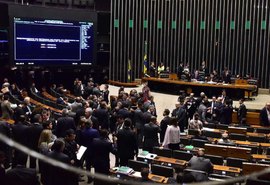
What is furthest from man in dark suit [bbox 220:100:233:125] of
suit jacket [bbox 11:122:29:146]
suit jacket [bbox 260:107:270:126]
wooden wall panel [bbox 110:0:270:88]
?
wooden wall panel [bbox 110:0:270:88]

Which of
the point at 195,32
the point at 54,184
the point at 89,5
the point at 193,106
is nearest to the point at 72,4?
the point at 89,5

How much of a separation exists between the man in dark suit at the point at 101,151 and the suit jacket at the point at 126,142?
0.64 m

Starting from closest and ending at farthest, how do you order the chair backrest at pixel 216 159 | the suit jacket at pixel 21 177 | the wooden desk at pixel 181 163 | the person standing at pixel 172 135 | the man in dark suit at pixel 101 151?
the suit jacket at pixel 21 177, the man in dark suit at pixel 101 151, the wooden desk at pixel 181 163, the chair backrest at pixel 216 159, the person standing at pixel 172 135

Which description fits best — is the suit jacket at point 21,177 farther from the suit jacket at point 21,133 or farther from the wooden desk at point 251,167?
the wooden desk at point 251,167

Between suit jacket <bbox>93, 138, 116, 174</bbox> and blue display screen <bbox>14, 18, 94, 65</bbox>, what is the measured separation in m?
11.5

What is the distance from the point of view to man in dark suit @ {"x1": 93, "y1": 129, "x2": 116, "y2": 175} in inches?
260

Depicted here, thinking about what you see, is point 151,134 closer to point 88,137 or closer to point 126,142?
point 126,142

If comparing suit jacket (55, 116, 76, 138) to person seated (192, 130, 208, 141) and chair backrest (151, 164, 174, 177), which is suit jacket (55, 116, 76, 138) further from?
person seated (192, 130, 208, 141)

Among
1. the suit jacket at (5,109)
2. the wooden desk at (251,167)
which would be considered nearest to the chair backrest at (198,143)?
the wooden desk at (251,167)

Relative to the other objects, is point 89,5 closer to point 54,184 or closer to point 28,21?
point 28,21

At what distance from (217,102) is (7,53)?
32.1ft

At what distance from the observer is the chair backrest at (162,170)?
20.6 ft

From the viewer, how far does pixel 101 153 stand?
6656mm

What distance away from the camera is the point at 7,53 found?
17.5m
